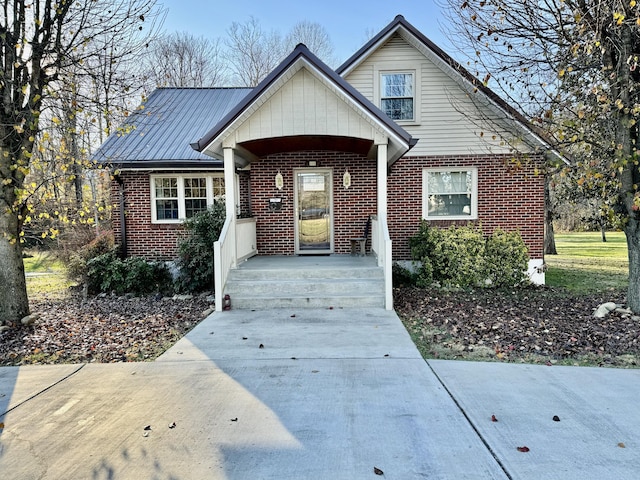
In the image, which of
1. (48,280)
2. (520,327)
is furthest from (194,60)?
(520,327)

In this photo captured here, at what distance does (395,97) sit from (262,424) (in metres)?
9.61

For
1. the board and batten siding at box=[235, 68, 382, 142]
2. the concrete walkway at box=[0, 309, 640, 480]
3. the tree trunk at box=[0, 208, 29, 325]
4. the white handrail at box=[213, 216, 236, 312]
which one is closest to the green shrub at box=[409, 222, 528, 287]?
the board and batten siding at box=[235, 68, 382, 142]

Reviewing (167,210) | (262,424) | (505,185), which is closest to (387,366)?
(262,424)

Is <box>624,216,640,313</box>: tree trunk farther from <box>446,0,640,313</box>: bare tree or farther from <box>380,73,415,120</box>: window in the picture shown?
<box>380,73,415,120</box>: window

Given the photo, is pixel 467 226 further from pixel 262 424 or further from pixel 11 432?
pixel 11 432

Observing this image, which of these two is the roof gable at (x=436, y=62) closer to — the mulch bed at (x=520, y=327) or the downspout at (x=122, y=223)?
the mulch bed at (x=520, y=327)

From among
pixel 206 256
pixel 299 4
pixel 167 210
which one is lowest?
pixel 206 256

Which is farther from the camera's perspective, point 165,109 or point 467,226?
point 165,109

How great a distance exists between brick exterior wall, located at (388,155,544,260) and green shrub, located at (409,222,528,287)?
718 mm

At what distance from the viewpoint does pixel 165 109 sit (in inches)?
534

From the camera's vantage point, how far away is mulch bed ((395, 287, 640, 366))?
17.9ft

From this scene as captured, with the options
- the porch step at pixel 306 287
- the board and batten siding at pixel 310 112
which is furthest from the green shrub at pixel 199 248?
the board and batten siding at pixel 310 112

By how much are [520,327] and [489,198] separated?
17.0ft

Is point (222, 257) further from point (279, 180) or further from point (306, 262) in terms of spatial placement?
point (279, 180)
